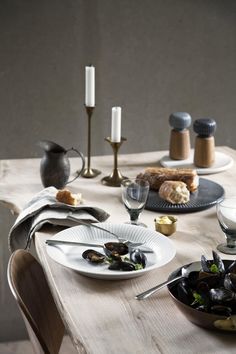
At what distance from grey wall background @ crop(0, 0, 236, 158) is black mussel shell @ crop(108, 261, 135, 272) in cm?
168

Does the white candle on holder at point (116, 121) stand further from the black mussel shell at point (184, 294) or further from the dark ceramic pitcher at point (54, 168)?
the black mussel shell at point (184, 294)

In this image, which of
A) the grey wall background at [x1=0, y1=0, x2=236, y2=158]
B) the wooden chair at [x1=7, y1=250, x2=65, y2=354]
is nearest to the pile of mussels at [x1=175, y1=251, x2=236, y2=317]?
the wooden chair at [x1=7, y1=250, x2=65, y2=354]

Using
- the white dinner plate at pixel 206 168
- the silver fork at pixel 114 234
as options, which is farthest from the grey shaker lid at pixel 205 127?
the silver fork at pixel 114 234

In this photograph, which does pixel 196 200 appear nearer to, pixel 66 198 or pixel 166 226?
pixel 166 226

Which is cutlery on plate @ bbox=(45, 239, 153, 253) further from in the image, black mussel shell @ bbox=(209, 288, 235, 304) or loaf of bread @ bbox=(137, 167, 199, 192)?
loaf of bread @ bbox=(137, 167, 199, 192)

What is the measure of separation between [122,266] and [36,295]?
288 millimetres

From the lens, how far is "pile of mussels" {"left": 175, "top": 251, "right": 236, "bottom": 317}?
4.34 ft

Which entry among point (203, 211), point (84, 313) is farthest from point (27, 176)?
point (84, 313)

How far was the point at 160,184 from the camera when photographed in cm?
217

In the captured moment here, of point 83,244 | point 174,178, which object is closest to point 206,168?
point 174,178

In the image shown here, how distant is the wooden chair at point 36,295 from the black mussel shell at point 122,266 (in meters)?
0.23

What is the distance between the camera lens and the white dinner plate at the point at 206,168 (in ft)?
8.00

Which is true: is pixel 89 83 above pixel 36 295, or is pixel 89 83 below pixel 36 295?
above

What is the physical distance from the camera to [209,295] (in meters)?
1.34
